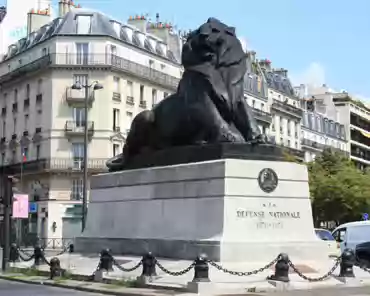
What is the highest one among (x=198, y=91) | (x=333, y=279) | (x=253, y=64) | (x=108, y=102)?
(x=253, y=64)

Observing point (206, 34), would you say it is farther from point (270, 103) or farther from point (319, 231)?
point (270, 103)

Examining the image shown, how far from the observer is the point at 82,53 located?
199 feet

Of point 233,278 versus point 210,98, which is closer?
point 233,278

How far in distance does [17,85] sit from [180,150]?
49363 mm

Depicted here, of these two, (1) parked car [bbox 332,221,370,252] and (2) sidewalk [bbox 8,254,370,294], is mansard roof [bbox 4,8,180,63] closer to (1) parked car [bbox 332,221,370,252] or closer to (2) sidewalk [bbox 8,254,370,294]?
(1) parked car [bbox 332,221,370,252]

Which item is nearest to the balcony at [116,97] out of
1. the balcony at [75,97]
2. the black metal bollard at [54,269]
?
the balcony at [75,97]

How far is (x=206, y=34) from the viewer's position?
19.4 m

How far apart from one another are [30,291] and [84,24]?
4798cm

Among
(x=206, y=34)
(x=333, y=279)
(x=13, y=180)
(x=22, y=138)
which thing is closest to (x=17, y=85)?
(x=22, y=138)

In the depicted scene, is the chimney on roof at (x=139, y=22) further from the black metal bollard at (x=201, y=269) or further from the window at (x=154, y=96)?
the black metal bollard at (x=201, y=269)

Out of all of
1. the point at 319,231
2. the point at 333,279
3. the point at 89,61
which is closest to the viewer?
the point at 333,279

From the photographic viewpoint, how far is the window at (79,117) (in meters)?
60.1

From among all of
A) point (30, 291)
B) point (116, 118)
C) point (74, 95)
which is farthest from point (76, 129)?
point (30, 291)

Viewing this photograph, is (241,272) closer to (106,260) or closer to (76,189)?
(106,260)
